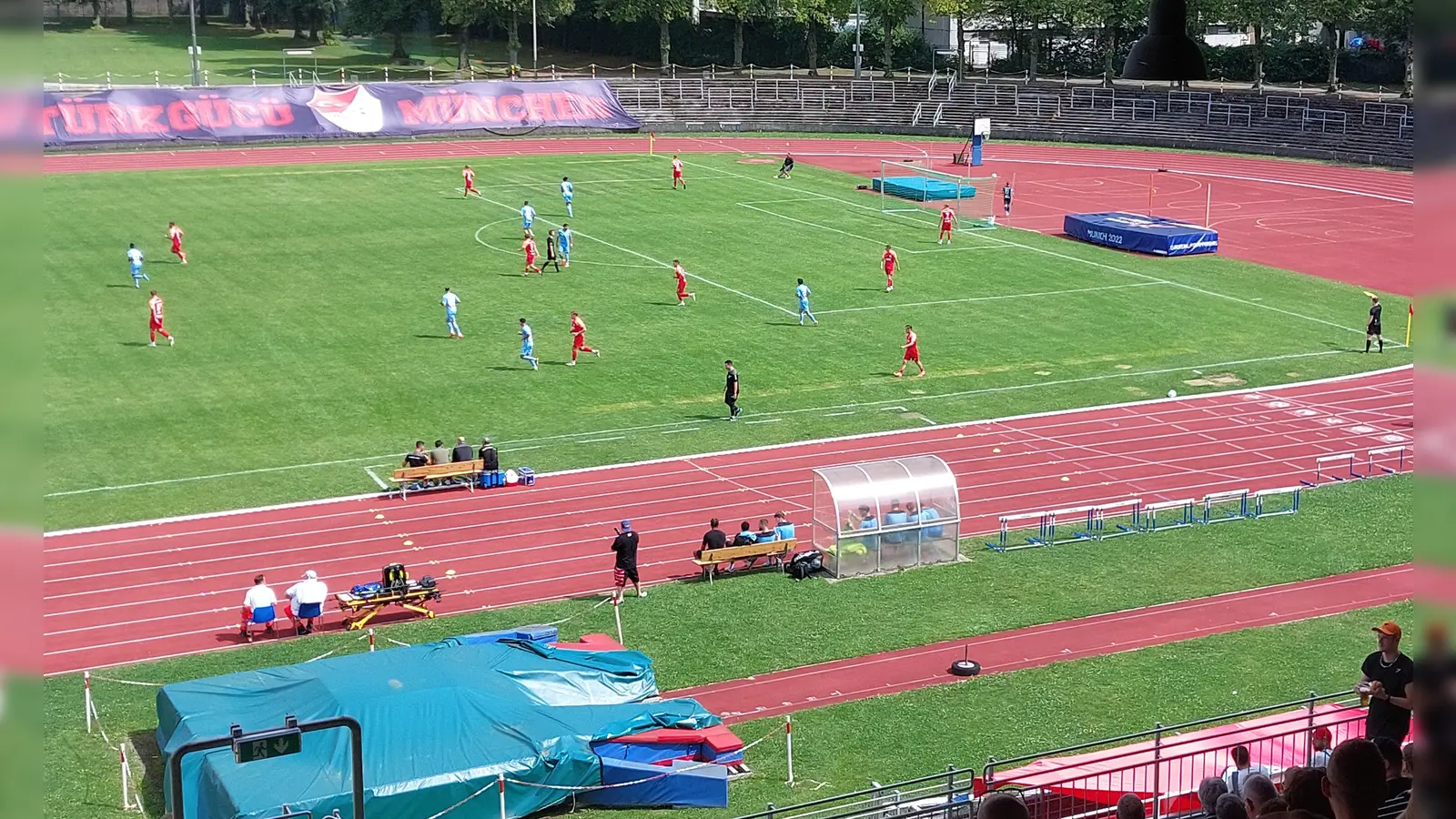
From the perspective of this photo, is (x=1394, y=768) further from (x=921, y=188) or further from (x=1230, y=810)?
(x=921, y=188)

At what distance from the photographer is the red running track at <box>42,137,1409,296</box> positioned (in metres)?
52.8

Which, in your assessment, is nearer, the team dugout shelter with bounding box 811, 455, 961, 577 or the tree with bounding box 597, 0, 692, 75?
the team dugout shelter with bounding box 811, 455, 961, 577

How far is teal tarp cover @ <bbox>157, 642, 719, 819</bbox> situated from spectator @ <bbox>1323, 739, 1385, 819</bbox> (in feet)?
39.7

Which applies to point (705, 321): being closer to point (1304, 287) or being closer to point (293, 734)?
point (1304, 287)

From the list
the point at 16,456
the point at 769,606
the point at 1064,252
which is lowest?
the point at 769,606

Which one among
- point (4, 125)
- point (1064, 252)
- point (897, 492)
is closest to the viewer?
point (4, 125)

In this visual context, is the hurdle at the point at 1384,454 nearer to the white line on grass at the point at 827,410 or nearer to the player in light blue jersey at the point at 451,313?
the white line on grass at the point at 827,410

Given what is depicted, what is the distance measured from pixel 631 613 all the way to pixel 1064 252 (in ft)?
106

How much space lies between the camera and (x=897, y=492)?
82.5 ft

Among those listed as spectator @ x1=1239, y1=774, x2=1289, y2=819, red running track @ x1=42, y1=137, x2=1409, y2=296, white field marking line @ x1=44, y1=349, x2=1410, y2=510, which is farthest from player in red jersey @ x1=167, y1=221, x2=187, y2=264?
spectator @ x1=1239, y1=774, x2=1289, y2=819

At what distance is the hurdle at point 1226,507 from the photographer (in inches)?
1070

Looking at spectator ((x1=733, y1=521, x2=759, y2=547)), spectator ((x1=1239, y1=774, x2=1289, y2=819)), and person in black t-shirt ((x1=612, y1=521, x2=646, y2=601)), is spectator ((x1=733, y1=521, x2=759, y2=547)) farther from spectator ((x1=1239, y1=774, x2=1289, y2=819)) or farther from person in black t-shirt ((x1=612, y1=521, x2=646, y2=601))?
spectator ((x1=1239, y1=774, x2=1289, y2=819))

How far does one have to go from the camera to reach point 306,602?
22328mm

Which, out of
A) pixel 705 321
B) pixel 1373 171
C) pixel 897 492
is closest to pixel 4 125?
pixel 897 492
